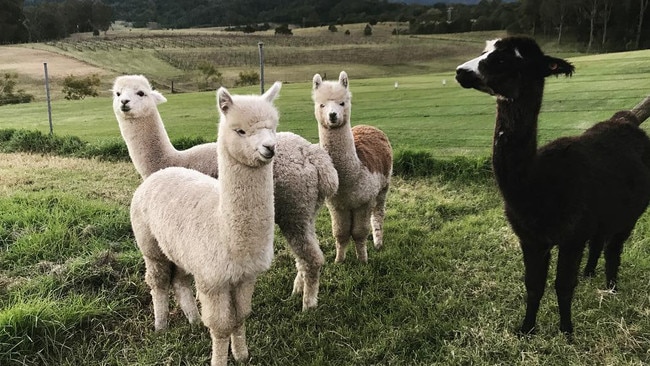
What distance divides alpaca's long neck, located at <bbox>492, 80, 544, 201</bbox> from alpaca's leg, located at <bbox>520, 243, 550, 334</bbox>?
49 cm

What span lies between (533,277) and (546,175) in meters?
0.78

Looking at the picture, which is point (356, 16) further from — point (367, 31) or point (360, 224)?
point (360, 224)

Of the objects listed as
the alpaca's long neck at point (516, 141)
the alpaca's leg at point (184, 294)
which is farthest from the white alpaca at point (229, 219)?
the alpaca's long neck at point (516, 141)

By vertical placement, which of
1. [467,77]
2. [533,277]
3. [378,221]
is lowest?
[378,221]

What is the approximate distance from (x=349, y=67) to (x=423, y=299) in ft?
97.8

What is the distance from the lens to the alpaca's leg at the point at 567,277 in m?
3.39

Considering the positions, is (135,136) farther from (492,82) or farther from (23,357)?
(492,82)

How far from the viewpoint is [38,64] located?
1528 inches

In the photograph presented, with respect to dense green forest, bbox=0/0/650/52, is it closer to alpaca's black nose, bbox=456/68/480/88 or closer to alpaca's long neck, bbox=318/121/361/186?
alpaca's long neck, bbox=318/121/361/186

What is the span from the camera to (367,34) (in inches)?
1897

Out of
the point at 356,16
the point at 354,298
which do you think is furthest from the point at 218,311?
the point at 356,16

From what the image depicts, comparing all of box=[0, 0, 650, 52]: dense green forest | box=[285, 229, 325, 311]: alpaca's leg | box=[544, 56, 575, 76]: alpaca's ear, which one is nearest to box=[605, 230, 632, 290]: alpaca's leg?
box=[544, 56, 575, 76]: alpaca's ear

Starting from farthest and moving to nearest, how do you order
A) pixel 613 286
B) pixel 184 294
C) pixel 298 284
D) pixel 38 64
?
1. pixel 38 64
2. pixel 298 284
3. pixel 613 286
4. pixel 184 294

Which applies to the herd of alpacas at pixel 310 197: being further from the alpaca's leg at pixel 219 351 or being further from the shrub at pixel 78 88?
the shrub at pixel 78 88
